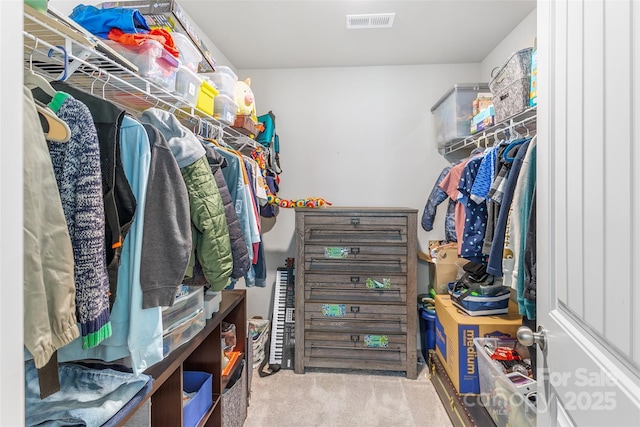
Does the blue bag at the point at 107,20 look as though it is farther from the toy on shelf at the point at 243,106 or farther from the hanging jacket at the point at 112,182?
the toy on shelf at the point at 243,106

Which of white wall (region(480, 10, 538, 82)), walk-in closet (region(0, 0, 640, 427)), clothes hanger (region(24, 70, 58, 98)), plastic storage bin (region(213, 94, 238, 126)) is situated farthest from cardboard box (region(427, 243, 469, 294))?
clothes hanger (region(24, 70, 58, 98))

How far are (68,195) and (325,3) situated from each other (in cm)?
192

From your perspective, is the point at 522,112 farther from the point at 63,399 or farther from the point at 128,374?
the point at 63,399

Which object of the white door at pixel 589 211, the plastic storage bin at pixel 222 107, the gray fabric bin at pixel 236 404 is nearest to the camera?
the white door at pixel 589 211

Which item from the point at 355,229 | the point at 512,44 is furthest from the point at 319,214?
Answer: the point at 512,44

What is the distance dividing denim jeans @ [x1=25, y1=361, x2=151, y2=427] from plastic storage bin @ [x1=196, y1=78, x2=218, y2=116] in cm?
114

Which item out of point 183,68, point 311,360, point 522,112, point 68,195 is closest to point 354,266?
point 311,360

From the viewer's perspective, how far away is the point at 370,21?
7.02 feet

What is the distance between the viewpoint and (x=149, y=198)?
2.97 ft

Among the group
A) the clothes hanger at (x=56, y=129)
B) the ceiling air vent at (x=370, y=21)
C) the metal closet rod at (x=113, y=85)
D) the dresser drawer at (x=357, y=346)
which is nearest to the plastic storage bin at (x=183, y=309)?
the clothes hanger at (x=56, y=129)

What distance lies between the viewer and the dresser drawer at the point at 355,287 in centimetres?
235

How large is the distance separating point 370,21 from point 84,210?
7.04ft

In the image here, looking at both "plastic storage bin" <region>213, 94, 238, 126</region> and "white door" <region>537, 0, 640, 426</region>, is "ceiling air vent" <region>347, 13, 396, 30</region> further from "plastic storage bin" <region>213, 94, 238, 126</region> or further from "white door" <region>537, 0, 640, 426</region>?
"white door" <region>537, 0, 640, 426</region>

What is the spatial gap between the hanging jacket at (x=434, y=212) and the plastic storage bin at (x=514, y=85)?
2.63 ft
